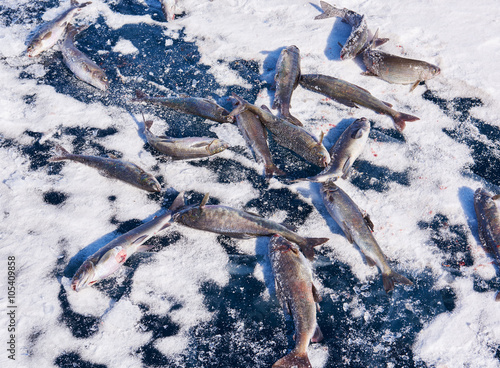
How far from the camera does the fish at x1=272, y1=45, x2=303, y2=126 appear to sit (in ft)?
15.9

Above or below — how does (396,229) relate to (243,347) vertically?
above

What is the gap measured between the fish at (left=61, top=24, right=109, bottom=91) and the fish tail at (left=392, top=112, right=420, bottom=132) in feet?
14.0

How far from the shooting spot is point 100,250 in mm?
3609

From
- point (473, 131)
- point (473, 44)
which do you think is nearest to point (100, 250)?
point (473, 131)

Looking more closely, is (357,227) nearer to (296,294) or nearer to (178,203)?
(296,294)

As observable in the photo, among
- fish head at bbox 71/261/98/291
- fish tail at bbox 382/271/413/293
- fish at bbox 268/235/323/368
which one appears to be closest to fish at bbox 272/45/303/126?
fish at bbox 268/235/323/368

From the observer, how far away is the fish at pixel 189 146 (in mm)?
4387

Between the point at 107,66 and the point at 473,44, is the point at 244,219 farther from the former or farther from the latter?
the point at 473,44

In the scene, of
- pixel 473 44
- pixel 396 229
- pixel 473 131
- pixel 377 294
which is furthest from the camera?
pixel 473 44

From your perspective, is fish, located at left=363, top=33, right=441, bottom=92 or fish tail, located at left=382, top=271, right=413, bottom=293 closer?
fish tail, located at left=382, top=271, right=413, bottom=293

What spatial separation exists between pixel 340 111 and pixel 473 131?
5.90ft

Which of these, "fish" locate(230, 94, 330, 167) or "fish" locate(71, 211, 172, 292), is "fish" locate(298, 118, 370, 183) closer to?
"fish" locate(230, 94, 330, 167)

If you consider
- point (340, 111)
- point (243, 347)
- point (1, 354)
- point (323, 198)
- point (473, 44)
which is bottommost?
point (1, 354)

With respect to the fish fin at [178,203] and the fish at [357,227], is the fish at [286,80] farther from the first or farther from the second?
the fish fin at [178,203]
